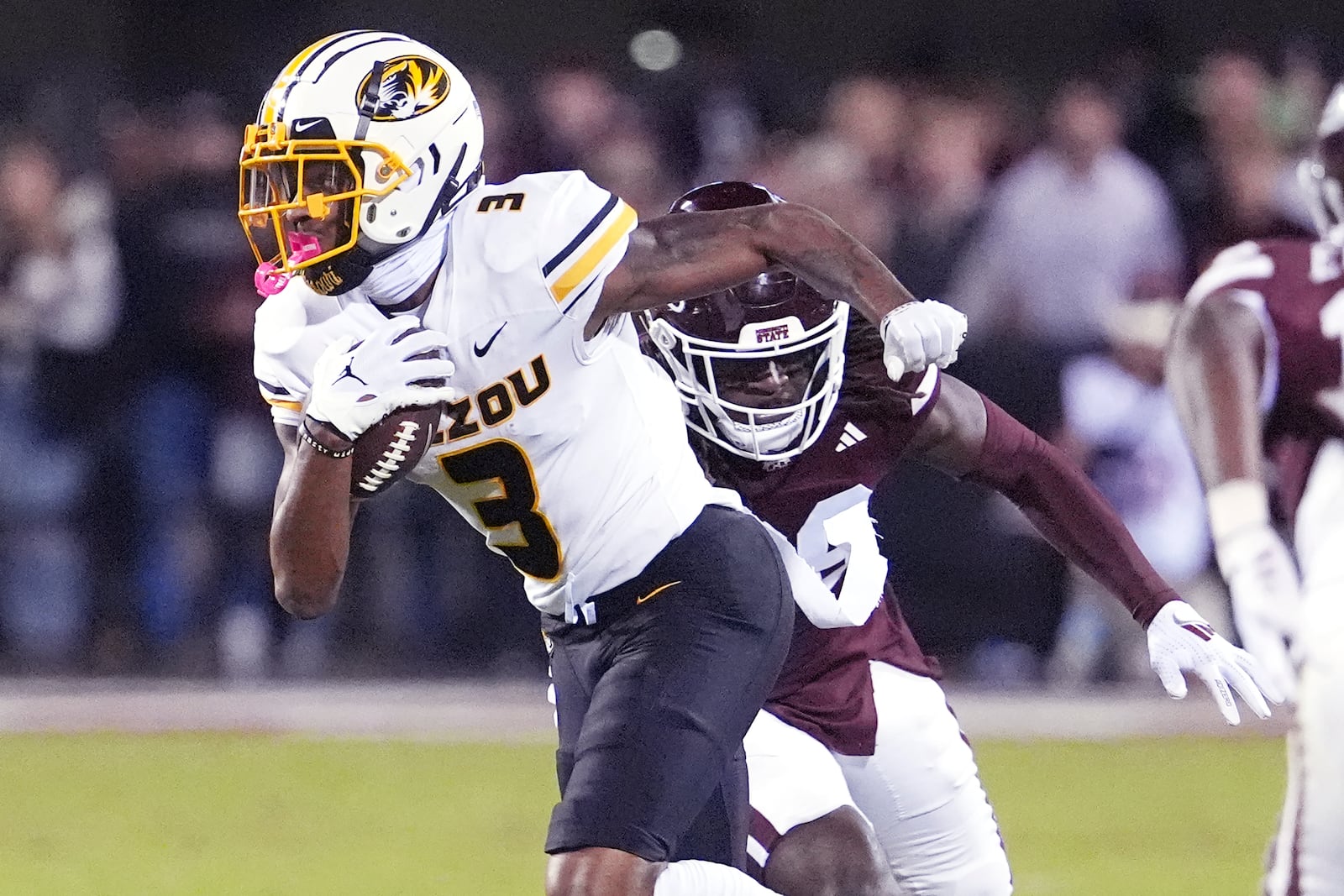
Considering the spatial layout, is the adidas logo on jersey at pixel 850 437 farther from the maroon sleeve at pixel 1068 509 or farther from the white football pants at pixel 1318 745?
the white football pants at pixel 1318 745

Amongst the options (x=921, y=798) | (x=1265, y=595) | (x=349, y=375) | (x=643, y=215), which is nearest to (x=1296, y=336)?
(x=1265, y=595)

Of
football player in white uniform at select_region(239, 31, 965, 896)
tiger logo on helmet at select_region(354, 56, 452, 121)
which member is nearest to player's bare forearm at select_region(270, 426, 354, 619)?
football player in white uniform at select_region(239, 31, 965, 896)

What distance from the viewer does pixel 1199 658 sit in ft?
12.1

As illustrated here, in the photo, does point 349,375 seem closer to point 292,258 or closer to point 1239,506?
point 292,258

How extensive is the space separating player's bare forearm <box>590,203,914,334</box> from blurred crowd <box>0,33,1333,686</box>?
13.8 feet

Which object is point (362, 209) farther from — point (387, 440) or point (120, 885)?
point (120, 885)

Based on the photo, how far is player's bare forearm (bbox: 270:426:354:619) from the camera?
10.3 feet

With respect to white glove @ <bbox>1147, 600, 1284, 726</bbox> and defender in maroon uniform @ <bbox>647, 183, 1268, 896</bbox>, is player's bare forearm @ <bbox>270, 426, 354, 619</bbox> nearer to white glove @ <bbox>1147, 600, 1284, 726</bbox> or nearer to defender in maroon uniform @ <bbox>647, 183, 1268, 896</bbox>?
defender in maroon uniform @ <bbox>647, 183, 1268, 896</bbox>

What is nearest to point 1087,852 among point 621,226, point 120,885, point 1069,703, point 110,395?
point 1069,703

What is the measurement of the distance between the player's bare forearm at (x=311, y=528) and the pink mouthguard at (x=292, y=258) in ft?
0.84

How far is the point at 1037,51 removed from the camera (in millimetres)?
10141

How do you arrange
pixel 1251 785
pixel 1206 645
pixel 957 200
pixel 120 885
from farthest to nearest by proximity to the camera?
pixel 957 200
pixel 1251 785
pixel 120 885
pixel 1206 645

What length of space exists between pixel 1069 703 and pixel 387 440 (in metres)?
4.82

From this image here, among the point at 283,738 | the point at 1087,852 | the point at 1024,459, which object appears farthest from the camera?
the point at 283,738
